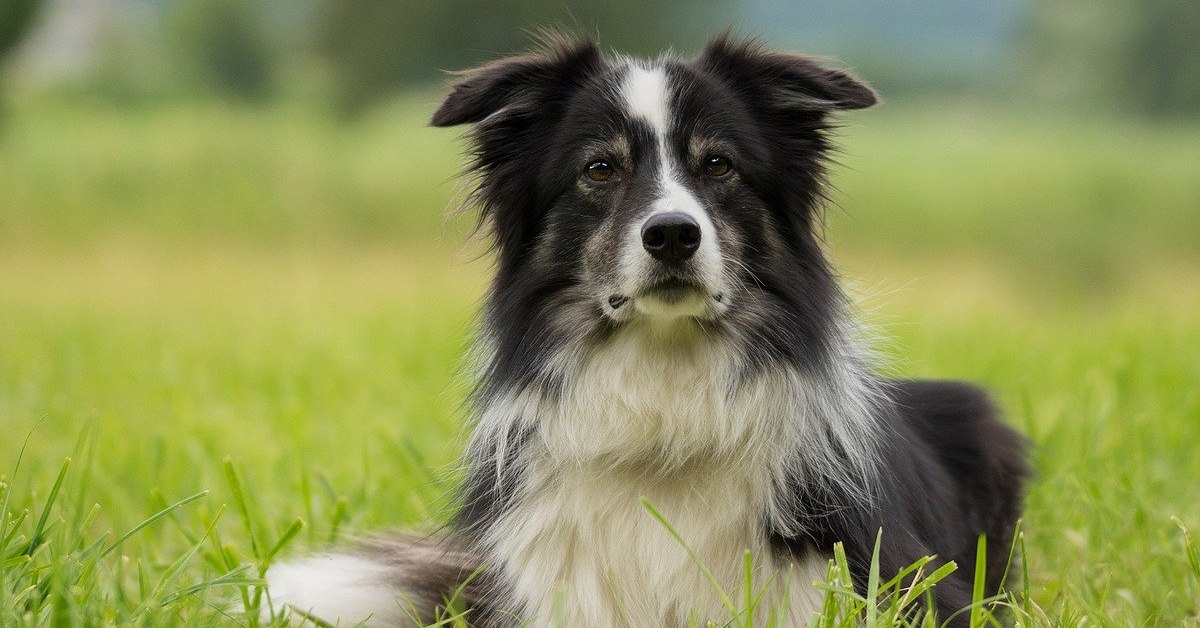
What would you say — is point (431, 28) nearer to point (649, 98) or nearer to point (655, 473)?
point (649, 98)

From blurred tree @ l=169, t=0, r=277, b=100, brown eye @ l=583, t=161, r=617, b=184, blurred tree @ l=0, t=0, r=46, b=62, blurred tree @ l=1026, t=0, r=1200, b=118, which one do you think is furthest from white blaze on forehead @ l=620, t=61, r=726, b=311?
blurred tree @ l=169, t=0, r=277, b=100

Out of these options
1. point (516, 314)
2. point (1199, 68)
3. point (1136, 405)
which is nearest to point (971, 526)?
point (516, 314)

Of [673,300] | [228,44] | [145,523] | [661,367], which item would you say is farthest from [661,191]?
[228,44]

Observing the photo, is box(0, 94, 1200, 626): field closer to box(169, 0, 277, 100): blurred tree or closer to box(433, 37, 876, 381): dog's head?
box(433, 37, 876, 381): dog's head

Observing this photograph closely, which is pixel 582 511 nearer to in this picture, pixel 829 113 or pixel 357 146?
pixel 829 113

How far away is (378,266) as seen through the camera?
1555 centimetres

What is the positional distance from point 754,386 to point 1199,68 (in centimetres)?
1682

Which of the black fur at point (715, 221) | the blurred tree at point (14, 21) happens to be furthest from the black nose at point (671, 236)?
the blurred tree at point (14, 21)

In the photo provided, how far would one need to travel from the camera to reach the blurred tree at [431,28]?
19.0 metres

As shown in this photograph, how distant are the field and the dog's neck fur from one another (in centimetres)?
72

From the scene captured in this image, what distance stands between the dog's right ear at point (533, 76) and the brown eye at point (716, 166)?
51 centimetres

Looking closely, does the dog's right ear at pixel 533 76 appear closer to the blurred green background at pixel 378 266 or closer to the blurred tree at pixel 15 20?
the blurred green background at pixel 378 266

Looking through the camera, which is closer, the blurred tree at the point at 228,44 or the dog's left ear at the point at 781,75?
the dog's left ear at the point at 781,75

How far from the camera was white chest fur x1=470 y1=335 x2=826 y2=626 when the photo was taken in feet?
11.4
